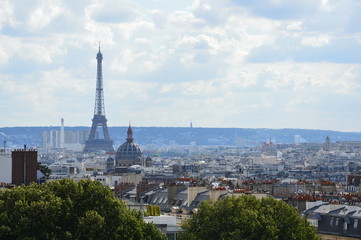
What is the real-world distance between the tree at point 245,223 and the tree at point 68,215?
9.08 ft

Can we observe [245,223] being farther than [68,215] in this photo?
Yes

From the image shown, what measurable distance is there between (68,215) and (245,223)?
663 cm

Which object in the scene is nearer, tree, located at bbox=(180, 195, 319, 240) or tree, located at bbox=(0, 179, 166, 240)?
tree, located at bbox=(0, 179, 166, 240)

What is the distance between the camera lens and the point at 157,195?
73875 millimetres

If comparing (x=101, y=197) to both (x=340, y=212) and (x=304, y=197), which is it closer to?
→ (x=340, y=212)

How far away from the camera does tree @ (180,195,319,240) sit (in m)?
44.7

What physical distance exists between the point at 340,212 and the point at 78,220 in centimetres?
1722

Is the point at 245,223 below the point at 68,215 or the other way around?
below

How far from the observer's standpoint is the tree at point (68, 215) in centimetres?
4116

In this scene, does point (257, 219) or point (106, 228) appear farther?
point (257, 219)

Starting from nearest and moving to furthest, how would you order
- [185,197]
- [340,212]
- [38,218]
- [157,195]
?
[38,218], [340,212], [185,197], [157,195]

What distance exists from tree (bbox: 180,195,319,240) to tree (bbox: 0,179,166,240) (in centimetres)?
277

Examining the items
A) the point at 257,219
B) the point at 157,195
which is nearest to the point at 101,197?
the point at 257,219

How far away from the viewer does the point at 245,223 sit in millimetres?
44875
